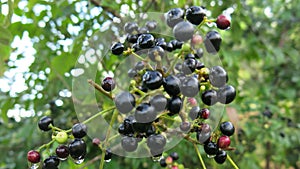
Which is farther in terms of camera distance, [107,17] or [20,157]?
[20,157]

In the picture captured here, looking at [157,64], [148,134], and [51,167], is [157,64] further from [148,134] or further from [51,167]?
[51,167]

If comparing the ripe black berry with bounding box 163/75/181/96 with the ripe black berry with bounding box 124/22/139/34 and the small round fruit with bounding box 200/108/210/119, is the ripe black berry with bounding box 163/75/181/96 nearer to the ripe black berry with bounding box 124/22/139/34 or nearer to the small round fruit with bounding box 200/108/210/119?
the small round fruit with bounding box 200/108/210/119

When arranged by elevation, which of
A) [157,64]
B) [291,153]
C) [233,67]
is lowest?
[291,153]

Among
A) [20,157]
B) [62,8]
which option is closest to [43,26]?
[62,8]

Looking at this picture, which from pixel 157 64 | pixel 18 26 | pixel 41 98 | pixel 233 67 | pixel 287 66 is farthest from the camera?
pixel 287 66

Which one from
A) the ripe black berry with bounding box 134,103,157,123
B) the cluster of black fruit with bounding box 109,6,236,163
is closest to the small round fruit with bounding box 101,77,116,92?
the cluster of black fruit with bounding box 109,6,236,163

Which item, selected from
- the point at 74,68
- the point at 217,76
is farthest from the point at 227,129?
the point at 74,68

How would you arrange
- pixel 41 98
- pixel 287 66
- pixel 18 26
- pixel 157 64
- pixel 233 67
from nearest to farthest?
1. pixel 157 64
2. pixel 18 26
3. pixel 41 98
4. pixel 233 67
5. pixel 287 66

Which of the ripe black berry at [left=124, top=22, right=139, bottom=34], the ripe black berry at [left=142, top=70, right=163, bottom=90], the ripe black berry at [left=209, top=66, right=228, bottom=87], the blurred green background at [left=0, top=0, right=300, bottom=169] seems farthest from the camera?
the blurred green background at [left=0, top=0, right=300, bottom=169]
